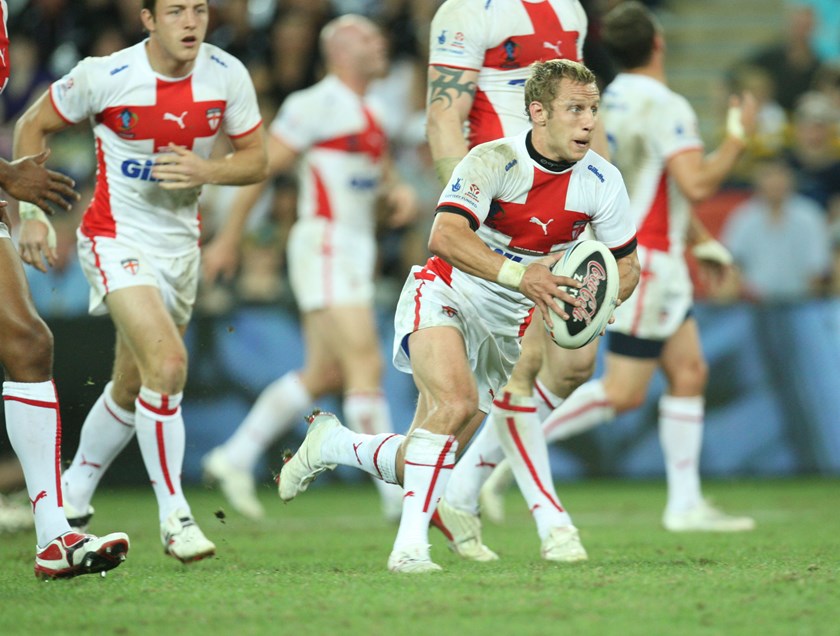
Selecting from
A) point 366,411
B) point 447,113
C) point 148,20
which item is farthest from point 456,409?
point 366,411

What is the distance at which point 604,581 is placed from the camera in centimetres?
522

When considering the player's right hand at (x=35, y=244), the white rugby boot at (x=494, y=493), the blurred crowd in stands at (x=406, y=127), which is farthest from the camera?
the blurred crowd in stands at (x=406, y=127)

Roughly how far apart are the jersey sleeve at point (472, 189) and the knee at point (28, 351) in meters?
1.62

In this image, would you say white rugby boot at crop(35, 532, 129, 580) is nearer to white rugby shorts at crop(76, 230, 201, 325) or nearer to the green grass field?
the green grass field

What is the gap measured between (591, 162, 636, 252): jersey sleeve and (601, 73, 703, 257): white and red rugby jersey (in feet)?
7.33

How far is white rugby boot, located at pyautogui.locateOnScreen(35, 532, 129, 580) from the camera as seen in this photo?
534 cm

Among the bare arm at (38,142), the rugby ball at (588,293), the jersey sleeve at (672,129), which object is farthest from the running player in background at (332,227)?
the rugby ball at (588,293)

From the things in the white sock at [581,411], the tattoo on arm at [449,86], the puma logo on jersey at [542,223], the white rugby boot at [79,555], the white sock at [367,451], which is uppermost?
the tattoo on arm at [449,86]

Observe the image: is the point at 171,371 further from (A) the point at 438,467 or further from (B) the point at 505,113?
(B) the point at 505,113

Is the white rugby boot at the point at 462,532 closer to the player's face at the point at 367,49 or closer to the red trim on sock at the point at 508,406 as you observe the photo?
the red trim on sock at the point at 508,406

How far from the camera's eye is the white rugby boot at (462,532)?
6.45 metres

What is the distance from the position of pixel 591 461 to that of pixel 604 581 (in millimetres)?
6194

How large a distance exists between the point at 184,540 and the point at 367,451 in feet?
3.11

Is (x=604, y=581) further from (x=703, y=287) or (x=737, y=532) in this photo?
(x=703, y=287)
